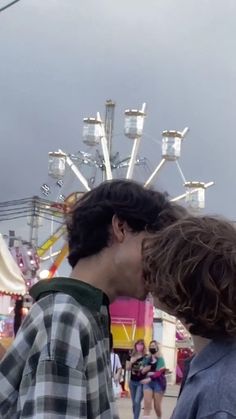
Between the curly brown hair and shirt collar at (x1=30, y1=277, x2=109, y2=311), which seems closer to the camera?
the curly brown hair

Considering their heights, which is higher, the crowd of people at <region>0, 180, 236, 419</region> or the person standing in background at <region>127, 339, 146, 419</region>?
the crowd of people at <region>0, 180, 236, 419</region>

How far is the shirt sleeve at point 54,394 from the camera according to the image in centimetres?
197

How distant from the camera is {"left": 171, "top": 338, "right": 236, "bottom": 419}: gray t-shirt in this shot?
1844 mm

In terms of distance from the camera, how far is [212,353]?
6.53 ft

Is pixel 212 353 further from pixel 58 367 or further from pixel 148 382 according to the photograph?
pixel 148 382

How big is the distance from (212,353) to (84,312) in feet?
1.12

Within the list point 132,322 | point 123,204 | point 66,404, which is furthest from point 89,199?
point 132,322

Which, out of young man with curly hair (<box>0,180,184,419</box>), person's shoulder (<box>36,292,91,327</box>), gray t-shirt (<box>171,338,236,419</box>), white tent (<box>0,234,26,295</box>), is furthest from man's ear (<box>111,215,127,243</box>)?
white tent (<box>0,234,26,295</box>)

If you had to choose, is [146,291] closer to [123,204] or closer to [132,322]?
[123,204]

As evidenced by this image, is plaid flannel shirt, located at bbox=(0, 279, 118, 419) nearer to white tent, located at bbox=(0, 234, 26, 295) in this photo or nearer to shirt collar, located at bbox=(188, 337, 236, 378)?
shirt collar, located at bbox=(188, 337, 236, 378)

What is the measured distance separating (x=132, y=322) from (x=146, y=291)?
24777 millimetres

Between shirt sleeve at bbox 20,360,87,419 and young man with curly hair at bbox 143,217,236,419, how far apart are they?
9.0 inches

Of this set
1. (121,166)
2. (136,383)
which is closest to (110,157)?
(121,166)

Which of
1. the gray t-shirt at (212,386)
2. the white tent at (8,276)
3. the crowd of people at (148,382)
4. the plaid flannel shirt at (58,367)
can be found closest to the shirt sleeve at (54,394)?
the plaid flannel shirt at (58,367)
